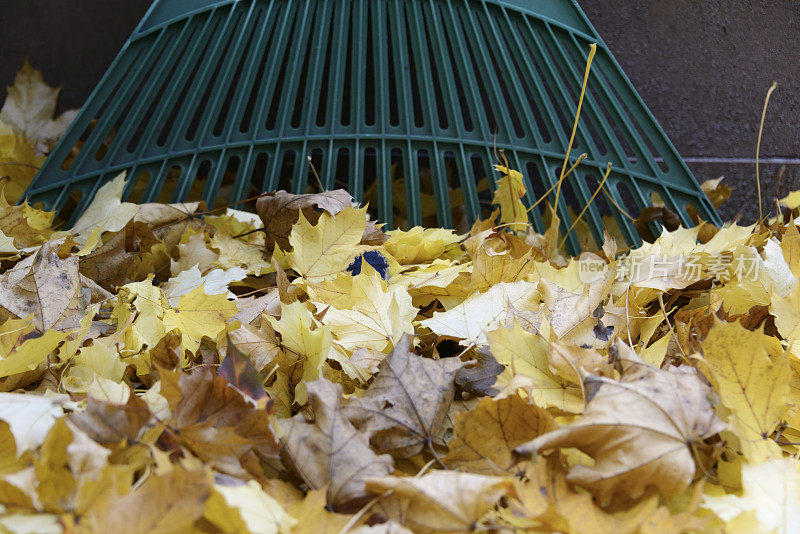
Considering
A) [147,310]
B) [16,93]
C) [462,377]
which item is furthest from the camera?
[16,93]

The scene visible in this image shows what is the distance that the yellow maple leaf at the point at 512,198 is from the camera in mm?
1250

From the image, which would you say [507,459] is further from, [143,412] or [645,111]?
[645,111]

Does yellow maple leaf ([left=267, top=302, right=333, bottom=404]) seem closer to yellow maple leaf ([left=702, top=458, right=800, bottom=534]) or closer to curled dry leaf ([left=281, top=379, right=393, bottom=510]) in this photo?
curled dry leaf ([left=281, top=379, right=393, bottom=510])

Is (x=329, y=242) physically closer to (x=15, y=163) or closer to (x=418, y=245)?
(x=418, y=245)

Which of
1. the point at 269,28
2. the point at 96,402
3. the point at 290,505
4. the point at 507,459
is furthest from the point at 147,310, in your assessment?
the point at 269,28

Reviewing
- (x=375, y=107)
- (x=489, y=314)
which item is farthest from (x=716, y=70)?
(x=489, y=314)

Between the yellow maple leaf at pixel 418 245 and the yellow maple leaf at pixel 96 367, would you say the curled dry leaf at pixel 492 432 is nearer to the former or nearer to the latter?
the yellow maple leaf at pixel 96 367

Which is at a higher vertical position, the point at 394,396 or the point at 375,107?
the point at 375,107

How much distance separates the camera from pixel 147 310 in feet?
2.79

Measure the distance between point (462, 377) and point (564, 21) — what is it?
103cm

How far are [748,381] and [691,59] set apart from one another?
130cm

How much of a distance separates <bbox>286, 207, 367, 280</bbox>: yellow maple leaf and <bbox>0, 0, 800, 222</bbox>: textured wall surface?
1.06 metres

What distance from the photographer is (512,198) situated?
4.16ft

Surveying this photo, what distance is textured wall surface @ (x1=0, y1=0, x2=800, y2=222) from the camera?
1608mm
